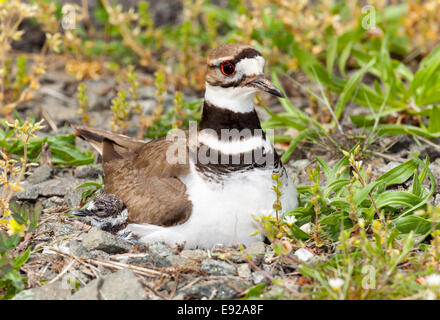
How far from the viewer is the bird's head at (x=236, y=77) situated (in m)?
4.32

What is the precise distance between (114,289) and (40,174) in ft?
7.08

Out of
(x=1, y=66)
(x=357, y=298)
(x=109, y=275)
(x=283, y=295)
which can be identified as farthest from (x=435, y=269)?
(x=1, y=66)

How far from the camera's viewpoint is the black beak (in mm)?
4270

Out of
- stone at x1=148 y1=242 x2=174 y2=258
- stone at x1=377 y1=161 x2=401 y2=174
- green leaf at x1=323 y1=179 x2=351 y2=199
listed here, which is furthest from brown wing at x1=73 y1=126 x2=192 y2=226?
stone at x1=377 y1=161 x2=401 y2=174

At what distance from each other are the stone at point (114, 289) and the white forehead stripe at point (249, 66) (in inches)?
61.6

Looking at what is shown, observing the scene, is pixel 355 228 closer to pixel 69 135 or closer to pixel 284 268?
pixel 284 268

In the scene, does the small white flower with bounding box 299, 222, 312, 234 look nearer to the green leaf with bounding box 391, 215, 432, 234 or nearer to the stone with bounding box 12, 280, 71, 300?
the green leaf with bounding box 391, 215, 432, 234

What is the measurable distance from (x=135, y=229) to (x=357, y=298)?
1724 mm

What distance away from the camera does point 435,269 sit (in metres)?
3.65

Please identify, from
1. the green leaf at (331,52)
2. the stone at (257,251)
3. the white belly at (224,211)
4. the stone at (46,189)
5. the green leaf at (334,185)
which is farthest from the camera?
the green leaf at (331,52)

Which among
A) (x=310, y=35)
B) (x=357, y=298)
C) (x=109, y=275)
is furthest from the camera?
(x=310, y=35)

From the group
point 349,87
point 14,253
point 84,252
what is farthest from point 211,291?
point 349,87

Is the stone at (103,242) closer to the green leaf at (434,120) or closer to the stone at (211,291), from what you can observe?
the stone at (211,291)

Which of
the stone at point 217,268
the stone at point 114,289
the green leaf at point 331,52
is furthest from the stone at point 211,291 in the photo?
the green leaf at point 331,52
